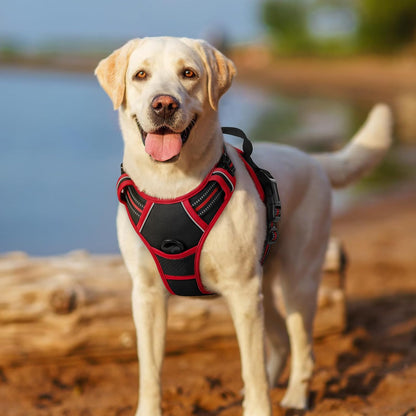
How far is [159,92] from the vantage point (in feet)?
8.93

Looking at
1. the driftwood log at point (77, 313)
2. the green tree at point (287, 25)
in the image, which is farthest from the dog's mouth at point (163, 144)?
the green tree at point (287, 25)

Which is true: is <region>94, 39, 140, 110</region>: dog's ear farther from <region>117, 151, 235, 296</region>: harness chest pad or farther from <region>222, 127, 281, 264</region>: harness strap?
<region>222, 127, 281, 264</region>: harness strap

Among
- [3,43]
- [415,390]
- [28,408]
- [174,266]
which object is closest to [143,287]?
[174,266]

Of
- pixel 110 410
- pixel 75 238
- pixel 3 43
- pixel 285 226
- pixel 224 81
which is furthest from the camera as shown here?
pixel 3 43

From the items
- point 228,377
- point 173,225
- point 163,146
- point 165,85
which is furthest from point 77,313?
point 165,85

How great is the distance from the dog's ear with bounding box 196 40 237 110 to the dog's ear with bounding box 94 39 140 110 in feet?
1.00

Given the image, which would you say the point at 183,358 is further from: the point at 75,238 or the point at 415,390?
the point at 75,238

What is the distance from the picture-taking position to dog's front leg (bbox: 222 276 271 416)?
2963 millimetres

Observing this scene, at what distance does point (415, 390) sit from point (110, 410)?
1.69 metres

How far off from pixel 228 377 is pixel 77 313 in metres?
1.05

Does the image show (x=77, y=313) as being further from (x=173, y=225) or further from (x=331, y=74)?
(x=331, y=74)

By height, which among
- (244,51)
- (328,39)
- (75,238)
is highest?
(244,51)

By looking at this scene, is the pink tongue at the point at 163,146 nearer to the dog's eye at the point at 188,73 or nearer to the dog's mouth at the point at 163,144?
the dog's mouth at the point at 163,144

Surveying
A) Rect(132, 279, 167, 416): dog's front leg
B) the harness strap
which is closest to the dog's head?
the harness strap
